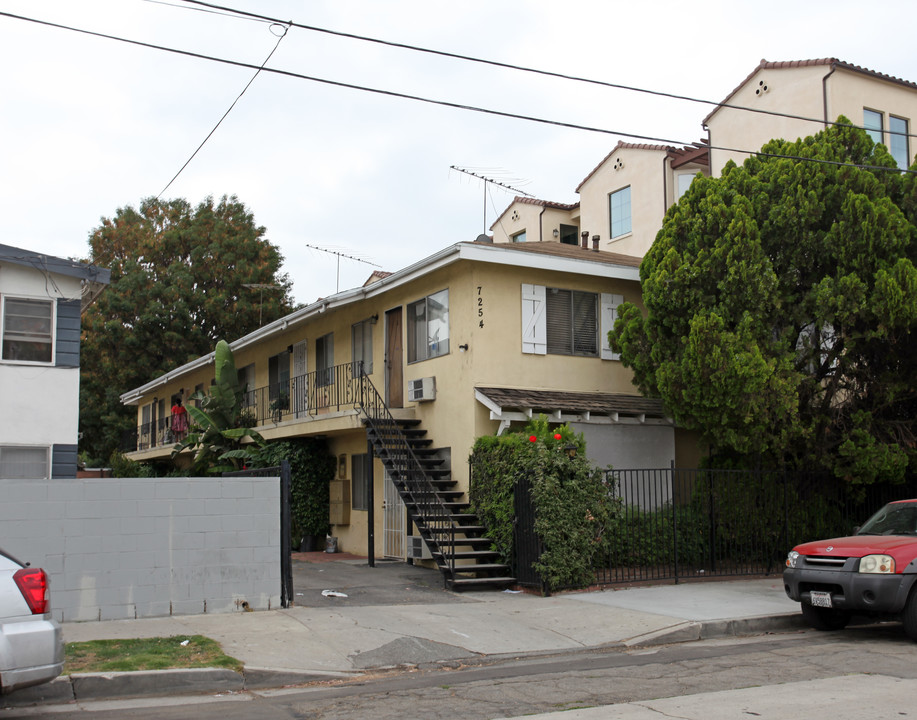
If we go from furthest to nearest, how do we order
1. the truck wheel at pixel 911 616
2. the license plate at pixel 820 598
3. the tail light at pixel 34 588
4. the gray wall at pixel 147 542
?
the license plate at pixel 820 598, the gray wall at pixel 147 542, the truck wheel at pixel 911 616, the tail light at pixel 34 588

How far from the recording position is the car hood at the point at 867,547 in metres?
10.3

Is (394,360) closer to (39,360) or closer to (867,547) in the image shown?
(39,360)

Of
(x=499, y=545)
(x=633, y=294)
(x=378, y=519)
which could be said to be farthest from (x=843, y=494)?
(x=378, y=519)

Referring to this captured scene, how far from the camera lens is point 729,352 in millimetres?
14664

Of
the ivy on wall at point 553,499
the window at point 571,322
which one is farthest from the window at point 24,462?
the window at point 571,322

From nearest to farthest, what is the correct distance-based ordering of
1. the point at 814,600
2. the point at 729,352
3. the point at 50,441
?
the point at 814,600 → the point at 729,352 → the point at 50,441

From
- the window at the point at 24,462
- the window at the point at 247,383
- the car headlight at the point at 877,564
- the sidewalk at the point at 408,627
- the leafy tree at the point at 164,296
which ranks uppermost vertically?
the leafy tree at the point at 164,296

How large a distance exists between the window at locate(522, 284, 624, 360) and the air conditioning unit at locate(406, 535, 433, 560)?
408 cm

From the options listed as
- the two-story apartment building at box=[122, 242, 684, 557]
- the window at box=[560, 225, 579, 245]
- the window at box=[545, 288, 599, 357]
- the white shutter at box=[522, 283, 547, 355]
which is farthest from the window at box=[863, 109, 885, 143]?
the window at box=[560, 225, 579, 245]

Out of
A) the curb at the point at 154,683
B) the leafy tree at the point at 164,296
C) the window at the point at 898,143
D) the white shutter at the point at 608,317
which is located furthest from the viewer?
the leafy tree at the point at 164,296

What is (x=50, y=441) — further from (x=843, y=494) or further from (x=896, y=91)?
(x=896, y=91)

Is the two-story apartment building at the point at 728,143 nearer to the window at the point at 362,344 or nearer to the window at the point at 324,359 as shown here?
the window at the point at 362,344

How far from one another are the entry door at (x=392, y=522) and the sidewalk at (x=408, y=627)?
3.74m

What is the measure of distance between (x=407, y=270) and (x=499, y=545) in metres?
5.73
